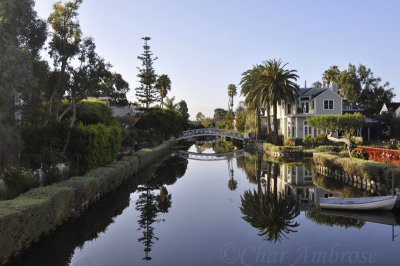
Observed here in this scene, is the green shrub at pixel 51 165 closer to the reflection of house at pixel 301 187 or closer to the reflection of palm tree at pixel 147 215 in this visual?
the reflection of palm tree at pixel 147 215

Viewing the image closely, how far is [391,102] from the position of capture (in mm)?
66062

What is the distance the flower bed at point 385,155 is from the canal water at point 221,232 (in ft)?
8.85

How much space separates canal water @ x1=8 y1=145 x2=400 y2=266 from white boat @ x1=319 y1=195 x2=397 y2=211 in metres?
0.37

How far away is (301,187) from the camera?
19406 millimetres

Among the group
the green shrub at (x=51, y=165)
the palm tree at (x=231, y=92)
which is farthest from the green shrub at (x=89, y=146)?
the palm tree at (x=231, y=92)

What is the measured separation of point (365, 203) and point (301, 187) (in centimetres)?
634

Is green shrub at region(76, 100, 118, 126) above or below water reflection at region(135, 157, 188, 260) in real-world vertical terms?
above

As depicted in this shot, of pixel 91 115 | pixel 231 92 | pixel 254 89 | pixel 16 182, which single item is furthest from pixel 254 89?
pixel 231 92

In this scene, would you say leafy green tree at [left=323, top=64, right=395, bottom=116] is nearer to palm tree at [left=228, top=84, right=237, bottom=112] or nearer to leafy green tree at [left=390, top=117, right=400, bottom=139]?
leafy green tree at [left=390, top=117, right=400, bottom=139]

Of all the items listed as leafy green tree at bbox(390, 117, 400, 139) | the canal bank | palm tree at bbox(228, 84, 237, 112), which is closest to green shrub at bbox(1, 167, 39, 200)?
the canal bank

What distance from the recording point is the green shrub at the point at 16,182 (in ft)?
34.5

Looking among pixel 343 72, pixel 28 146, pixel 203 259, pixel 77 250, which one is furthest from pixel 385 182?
pixel 343 72

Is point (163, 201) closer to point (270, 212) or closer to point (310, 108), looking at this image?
point (270, 212)

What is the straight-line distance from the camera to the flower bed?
60.2 ft
